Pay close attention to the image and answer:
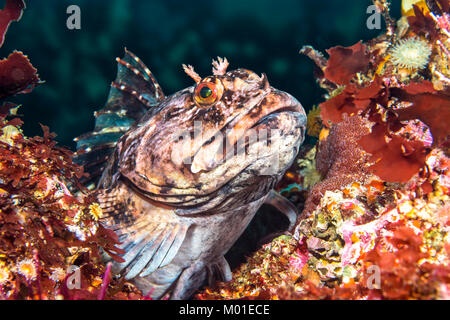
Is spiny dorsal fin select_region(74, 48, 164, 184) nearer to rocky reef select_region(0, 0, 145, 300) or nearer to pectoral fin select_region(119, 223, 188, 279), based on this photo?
rocky reef select_region(0, 0, 145, 300)

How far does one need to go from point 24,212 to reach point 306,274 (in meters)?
2.21

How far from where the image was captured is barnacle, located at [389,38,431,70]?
3.12 meters

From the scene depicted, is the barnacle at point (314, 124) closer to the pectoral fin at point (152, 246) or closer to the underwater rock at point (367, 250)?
the underwater rock at point (367, 250)

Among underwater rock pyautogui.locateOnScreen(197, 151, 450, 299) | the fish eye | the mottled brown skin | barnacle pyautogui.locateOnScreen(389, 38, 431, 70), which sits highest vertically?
barnacle pyautogui.locateOnScreen(389, 38, 431, 70)

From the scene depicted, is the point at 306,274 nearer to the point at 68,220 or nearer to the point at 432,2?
the point at 68,220

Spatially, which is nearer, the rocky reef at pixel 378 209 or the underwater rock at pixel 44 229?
the rocky reef at pixel 378 209

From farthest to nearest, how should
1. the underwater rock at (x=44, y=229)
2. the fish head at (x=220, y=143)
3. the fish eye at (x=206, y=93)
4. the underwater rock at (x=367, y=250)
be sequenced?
the fish eye at (x=206, y=93) → the fish head at (x=220, y=143) → the underwater rock at (x=44, y=229) → the underwater rock at (x=367, y=250)

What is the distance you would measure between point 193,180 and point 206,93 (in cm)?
83

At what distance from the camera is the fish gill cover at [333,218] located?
1.66 metres

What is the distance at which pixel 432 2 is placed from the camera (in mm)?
3211

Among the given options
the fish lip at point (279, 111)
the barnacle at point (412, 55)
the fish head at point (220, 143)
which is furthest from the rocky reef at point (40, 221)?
the barnacle at point (412, 55)

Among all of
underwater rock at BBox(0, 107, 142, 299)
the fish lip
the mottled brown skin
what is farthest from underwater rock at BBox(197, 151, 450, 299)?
underwater rock at BBox(0, 107, 142, 299)

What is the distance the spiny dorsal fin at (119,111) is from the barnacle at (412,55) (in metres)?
3.15
